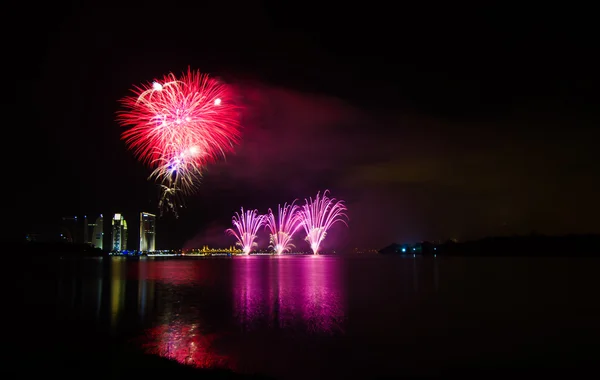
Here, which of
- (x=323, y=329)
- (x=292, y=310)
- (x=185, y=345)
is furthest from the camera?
(x=292, y=310)

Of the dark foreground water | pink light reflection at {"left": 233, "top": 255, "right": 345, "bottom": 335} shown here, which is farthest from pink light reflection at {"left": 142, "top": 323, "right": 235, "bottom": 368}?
pink light reflection at {"left": 233, "top": 255, "right": 345, "bottom": 335}

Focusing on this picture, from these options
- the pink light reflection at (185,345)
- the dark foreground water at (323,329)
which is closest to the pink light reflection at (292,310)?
the dark foreground water at (323,329)

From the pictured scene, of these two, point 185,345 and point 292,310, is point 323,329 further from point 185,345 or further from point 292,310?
point 185,345

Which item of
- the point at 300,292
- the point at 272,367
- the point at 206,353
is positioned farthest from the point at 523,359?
the point at 300,292

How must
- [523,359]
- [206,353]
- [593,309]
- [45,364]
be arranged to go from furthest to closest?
[593,309]
[523,359]
[206,353]
[45,364]

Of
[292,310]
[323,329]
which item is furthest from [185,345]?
[292,310]

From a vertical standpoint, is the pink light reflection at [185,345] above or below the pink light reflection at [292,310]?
above

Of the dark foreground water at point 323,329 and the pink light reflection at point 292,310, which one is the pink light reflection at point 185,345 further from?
the pink light reflection at point 292,310

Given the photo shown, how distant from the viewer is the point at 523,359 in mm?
15008

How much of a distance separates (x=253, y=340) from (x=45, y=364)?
24.7ft

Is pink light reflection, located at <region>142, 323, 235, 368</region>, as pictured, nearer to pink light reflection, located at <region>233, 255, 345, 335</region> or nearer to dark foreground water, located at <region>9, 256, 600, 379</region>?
dark foreground water, located at <region>9, 256, 600, 379</region>

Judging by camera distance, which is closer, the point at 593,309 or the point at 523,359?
the point at 523,359

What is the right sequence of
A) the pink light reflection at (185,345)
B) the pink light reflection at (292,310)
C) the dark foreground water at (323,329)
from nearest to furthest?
the pink light reflection at (185,345) < the dark foreground water at (323,329) < the pink light reflection at (292,310)

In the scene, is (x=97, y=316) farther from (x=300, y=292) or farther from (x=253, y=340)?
(x=300, y=292)
